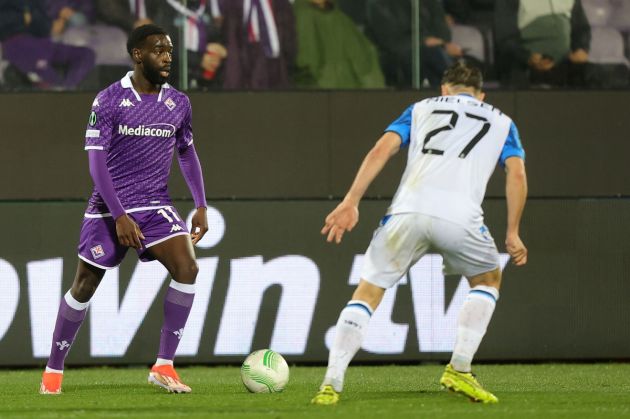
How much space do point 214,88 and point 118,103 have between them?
10.3 ft

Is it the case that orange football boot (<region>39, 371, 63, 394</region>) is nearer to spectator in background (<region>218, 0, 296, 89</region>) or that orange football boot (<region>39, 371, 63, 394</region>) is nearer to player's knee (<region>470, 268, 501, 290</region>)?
player's knee (<region>470, 268, 501, 290</region>)

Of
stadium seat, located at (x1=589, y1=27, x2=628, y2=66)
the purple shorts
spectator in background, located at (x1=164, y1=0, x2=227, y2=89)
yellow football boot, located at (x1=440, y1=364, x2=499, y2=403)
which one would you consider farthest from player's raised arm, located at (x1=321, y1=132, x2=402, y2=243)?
stadium seat, located at (x1=589, y1=27, x2=628, y2=66)

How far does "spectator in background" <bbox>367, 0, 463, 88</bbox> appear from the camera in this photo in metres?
11.2

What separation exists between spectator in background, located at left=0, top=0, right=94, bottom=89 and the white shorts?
4.93 m

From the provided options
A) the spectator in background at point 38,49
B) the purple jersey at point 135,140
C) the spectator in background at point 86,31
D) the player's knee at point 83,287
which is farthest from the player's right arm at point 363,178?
the spectator in background at point 38,49

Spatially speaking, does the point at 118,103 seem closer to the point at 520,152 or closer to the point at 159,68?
the point at 159,68

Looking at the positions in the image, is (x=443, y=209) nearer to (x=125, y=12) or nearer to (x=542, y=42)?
(x=542, y=42)

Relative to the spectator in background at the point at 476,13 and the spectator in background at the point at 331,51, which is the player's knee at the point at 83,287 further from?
the spectator in background at the point at 476,13

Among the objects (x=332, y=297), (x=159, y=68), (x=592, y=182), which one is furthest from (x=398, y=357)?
(x=159, y=68)

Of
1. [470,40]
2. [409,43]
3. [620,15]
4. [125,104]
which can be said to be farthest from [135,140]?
[620,15]

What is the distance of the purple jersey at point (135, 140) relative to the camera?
8.01 metres

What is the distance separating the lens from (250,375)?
26.0 feet

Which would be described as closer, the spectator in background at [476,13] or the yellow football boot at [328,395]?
the yellow football boot at [328,395]

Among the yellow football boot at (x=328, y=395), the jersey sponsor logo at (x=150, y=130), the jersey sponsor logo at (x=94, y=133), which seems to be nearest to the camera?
the yellow football boot at (x=328, y=395)
